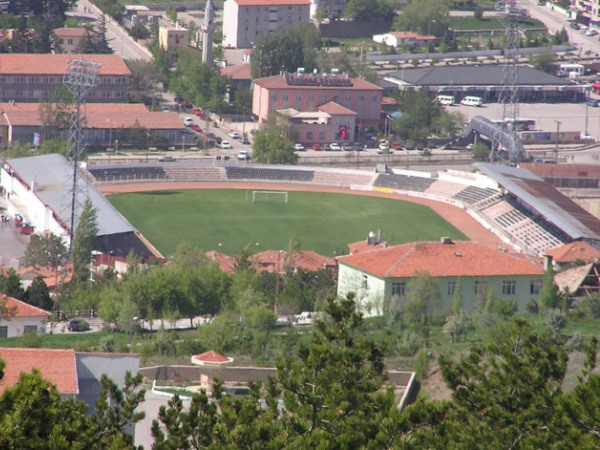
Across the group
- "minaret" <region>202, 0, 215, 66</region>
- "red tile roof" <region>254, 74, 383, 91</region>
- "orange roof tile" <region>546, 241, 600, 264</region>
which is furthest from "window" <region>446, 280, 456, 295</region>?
"minaret" <region>202, 0, 215, 66</region>

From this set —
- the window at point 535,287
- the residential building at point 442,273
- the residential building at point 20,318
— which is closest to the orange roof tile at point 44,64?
the residential building at point 442,273

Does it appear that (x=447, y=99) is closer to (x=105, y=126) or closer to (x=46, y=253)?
(x=105, y=126)

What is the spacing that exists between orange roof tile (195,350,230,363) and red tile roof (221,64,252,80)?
53923mm

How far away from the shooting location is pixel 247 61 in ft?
336

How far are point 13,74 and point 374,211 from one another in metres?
27.2

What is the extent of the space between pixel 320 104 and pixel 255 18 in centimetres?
1895

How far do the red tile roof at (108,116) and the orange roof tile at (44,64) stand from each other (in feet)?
10.3

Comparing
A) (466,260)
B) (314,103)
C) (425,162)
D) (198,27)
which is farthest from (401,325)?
(198,27)

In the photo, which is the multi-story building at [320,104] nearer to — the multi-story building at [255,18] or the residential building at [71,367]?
the multi-story building at [255,18]

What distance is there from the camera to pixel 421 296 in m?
48.2

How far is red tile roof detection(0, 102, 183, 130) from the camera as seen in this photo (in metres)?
82.4

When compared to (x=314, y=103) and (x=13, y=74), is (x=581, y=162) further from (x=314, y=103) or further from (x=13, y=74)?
(x=13, y=74)

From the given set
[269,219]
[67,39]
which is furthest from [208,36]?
[269,219]

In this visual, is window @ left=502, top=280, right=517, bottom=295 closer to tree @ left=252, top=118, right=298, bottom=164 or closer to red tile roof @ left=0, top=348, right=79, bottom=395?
red tile roof @ left=0, top=348, right=79, bottom=395
